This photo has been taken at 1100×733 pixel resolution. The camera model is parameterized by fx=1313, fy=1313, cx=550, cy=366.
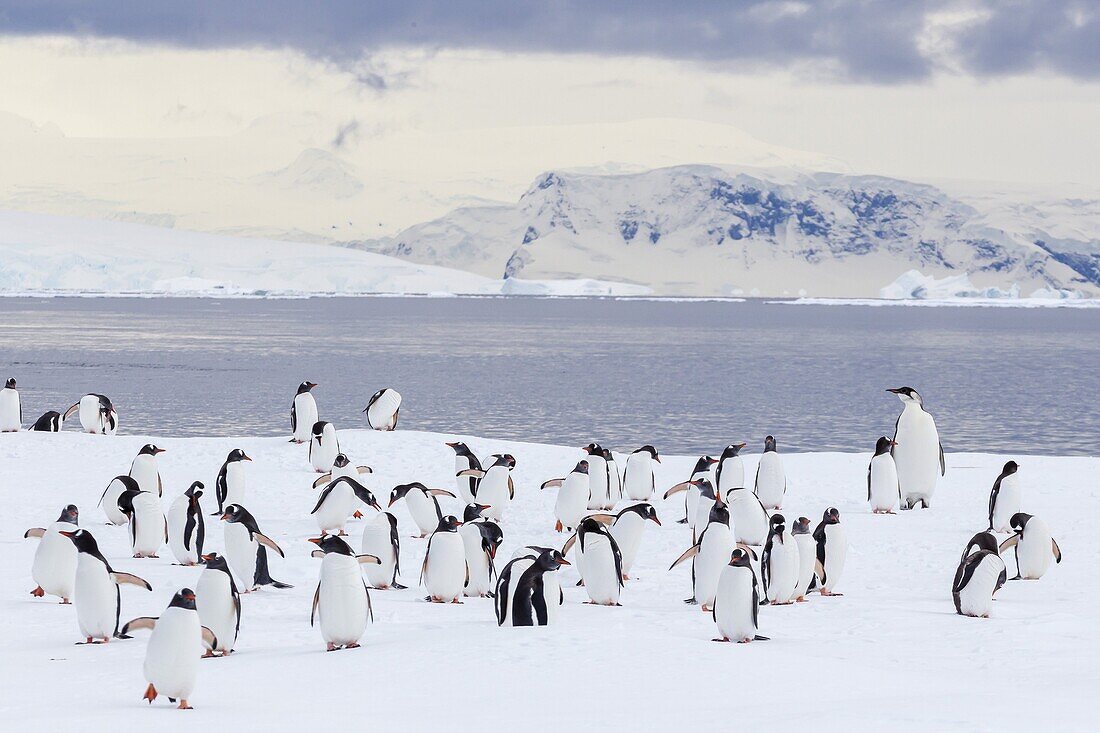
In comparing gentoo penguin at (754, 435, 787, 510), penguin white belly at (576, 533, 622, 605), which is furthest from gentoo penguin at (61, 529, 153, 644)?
gentoo penguin at (754, 435, 787, 510)

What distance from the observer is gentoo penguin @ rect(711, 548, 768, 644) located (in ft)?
27.9

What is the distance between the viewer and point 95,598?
841 cm

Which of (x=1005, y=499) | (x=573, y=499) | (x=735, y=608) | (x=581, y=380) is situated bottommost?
(x=735, y=608)

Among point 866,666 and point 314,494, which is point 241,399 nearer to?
point 314,494

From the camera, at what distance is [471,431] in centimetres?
3116

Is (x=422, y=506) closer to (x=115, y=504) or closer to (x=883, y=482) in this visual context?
(x=115, y=504)

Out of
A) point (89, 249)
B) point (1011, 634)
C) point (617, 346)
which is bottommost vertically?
point (1011, 634)

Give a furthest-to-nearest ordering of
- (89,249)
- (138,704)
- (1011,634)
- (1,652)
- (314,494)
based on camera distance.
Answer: (89,249) < (314,494) < (1011,634) < (1,652) < (138,704)

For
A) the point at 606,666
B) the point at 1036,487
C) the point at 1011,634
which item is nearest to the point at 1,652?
the point at 606,666

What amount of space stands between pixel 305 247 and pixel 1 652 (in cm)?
13081

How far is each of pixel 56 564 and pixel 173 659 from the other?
3283mm

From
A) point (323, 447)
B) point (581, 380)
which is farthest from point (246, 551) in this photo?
point (581, 380)

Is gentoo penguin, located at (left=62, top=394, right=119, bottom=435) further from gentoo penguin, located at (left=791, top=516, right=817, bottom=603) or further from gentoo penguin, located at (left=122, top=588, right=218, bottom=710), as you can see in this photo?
gentoo penguin, located at (left=122, top=588, right=218, bottom=710)

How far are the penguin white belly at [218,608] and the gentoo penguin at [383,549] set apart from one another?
242 centimetres
